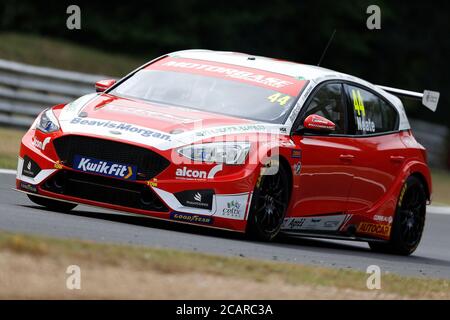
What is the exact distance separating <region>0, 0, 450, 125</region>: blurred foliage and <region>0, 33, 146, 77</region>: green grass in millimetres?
284

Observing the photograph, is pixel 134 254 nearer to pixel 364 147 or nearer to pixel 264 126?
pixel 264 126

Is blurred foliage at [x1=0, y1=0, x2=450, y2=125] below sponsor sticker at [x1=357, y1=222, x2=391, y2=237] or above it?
below

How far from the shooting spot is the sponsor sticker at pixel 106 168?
32.7ft

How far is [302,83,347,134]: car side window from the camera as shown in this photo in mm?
11438

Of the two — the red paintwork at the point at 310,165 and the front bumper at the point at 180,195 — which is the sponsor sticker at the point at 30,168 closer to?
the red paintwork at the point at 310,165

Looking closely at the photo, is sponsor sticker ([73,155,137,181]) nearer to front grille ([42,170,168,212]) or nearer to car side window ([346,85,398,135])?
front grille ([42,170,168,212])

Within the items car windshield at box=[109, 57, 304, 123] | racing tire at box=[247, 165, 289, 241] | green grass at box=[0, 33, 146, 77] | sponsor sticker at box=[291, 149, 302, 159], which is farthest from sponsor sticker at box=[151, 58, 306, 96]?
green grass at box=[0, 33, 146, 77]

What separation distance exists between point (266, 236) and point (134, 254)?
102 inches

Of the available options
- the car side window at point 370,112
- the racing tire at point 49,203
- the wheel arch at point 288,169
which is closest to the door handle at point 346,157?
the car side window at point 370,112

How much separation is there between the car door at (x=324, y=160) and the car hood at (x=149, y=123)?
1.41ft

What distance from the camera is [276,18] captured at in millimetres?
34094

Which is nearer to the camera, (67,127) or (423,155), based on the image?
(67,127)

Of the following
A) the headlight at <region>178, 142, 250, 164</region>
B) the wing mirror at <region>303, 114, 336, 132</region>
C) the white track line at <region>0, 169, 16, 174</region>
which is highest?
the wing mirror at <region>303, 114, 336, 132</region>

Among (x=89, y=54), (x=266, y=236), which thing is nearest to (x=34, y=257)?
(x=266, y=236)
